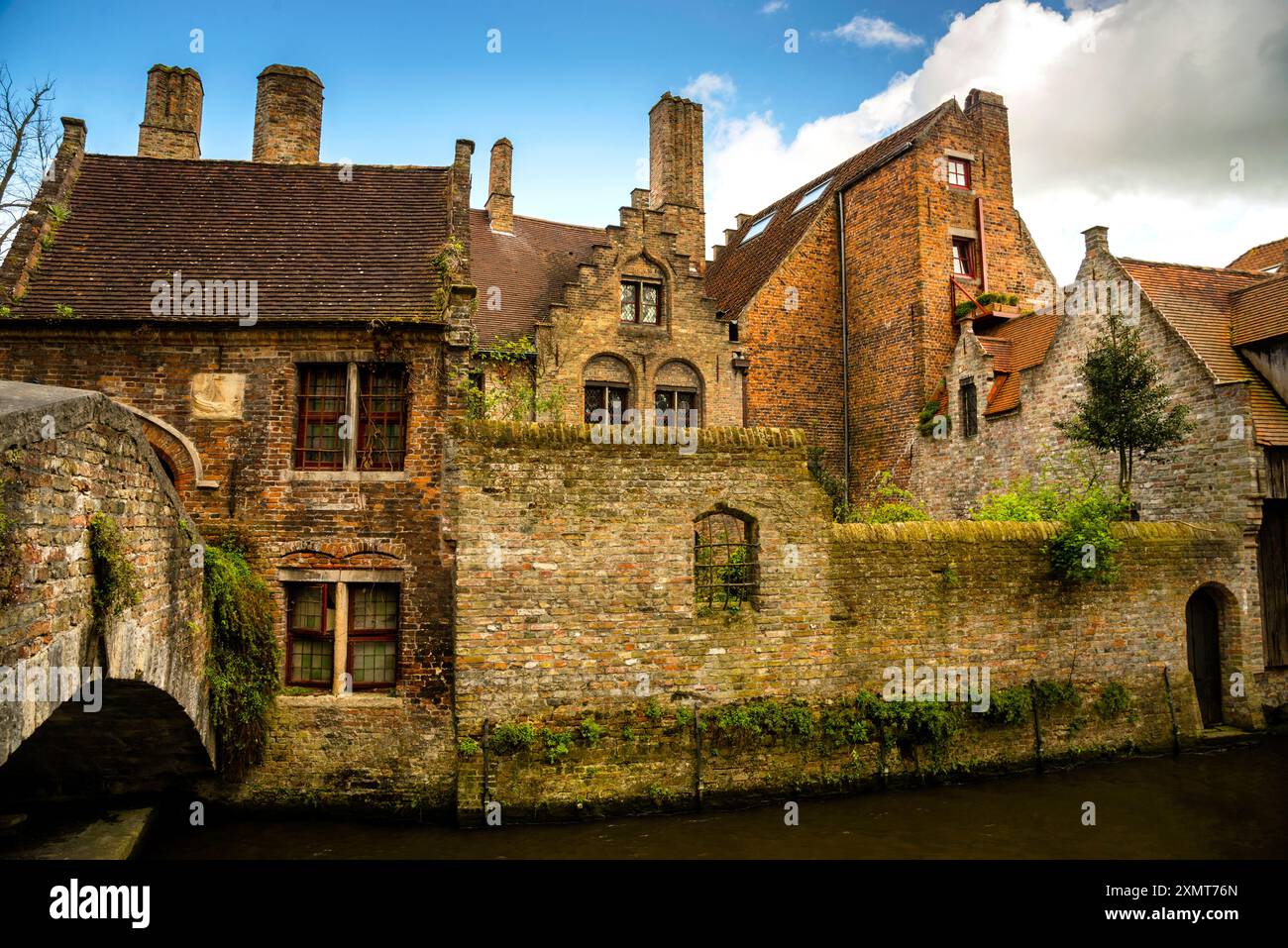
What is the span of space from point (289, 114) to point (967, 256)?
1741cm

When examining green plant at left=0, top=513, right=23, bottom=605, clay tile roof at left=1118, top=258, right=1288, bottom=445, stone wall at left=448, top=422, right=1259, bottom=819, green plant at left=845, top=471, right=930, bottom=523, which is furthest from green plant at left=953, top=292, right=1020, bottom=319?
green plant at left=0, top=513, right=23, bottom=605

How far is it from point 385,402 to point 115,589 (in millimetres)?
5531

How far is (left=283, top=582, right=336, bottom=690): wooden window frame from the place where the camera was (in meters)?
11.0

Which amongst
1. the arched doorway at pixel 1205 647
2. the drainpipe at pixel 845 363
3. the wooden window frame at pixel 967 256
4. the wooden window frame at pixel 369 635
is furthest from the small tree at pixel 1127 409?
the wooden window frame at pixel 369 635

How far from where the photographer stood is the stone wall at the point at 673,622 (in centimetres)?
984

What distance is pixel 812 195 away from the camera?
24906 mm

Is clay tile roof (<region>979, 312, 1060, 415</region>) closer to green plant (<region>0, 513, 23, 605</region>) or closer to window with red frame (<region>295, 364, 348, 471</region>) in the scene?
window with red frame (<region>295, 364, 348, 471</region>)

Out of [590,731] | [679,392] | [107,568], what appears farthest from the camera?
[679,392]

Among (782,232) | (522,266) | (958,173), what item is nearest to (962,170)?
(958,173)

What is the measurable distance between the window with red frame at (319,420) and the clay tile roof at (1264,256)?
2383cm

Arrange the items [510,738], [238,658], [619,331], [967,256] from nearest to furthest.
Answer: [510,738], [238,658], [619,331], [967,256]

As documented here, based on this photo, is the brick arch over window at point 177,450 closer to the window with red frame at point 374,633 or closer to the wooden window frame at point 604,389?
the window with red frame at point 374,633

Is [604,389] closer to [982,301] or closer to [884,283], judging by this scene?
[884,283]

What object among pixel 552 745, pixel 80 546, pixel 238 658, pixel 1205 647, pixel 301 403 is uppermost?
pixel 301 403
